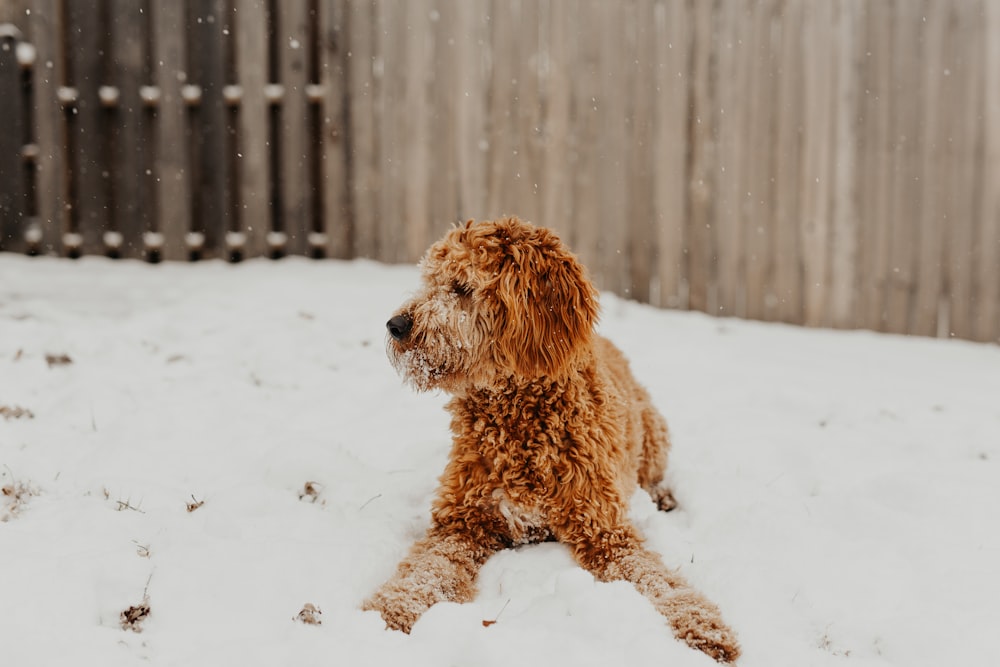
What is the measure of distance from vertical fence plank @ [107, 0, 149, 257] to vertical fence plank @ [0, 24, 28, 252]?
2.15 ft

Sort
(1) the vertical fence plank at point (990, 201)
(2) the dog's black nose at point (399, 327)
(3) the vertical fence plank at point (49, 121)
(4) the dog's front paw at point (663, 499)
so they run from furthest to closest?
(1) the vertical fence plank at point (990, 201)
(3) the vertical fence plank at point (49, 121)
(4) the dog's front paw at point (663, 499)
(2) the dog's black nose at point (399, 327)

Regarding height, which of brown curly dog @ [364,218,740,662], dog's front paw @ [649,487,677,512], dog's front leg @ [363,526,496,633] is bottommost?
dog's front paw @ [649,487,677,512]

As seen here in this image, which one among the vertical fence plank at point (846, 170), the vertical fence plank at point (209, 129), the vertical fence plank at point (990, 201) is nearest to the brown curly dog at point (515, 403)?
the vertical fence plank at point (209, 129)

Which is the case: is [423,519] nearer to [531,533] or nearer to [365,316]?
[531,533]

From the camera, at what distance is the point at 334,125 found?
609 centimetres

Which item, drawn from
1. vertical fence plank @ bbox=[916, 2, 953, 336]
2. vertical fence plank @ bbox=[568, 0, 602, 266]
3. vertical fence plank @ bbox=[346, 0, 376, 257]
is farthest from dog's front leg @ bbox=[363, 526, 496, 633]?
vertical fence plank @ bbox=[916, 2, 953, 336]

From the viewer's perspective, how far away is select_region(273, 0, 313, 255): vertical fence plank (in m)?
6.03

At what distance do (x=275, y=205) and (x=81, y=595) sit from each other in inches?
172

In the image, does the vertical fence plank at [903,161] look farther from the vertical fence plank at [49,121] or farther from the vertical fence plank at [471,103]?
the vertical fence plank at [49,121]

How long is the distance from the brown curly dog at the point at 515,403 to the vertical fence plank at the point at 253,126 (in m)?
3.64

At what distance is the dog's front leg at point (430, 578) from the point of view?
2.38 meters

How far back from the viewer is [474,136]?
6.10 m

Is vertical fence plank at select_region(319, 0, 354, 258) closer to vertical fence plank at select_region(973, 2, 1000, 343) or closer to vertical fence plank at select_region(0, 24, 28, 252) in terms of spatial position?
vertical fence plank at select_region(0, 24, 28, 252)

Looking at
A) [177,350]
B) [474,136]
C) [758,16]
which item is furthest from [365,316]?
[758,16]
